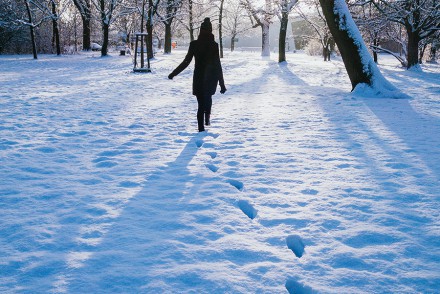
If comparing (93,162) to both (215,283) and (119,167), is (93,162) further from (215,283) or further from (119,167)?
(215,283)

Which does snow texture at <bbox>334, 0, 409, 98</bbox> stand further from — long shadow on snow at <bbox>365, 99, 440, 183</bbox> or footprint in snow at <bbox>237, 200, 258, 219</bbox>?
footprint in snow at <bbox>237, 200, 258, 219</bbox>

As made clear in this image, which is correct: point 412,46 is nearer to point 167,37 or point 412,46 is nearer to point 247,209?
point 247,209

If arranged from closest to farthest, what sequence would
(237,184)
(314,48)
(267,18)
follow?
(237,184), (267,18), (314,48)

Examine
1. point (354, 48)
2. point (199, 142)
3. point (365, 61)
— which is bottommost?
point (199, 142)

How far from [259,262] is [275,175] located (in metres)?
1.77

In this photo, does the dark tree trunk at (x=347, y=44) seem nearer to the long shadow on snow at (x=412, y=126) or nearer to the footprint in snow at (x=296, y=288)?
the long shadow on snow at (x=412, y=126)

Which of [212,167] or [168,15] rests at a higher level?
[168,15]

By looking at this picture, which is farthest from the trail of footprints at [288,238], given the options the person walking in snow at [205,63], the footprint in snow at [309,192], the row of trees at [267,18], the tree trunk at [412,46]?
the tree trunk at [412,46]

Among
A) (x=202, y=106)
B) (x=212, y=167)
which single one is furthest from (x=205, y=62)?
(x=212, y=167)

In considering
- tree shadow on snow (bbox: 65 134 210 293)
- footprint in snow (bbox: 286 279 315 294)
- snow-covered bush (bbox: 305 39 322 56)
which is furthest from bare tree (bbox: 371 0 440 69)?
snow-covered bush (bbox: 305 39 322 56)

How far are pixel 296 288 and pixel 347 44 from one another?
29.6ft

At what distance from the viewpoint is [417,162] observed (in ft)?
14.3

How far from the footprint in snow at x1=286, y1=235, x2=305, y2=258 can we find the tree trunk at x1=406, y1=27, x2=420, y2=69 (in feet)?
61.4

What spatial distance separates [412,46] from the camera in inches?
714
